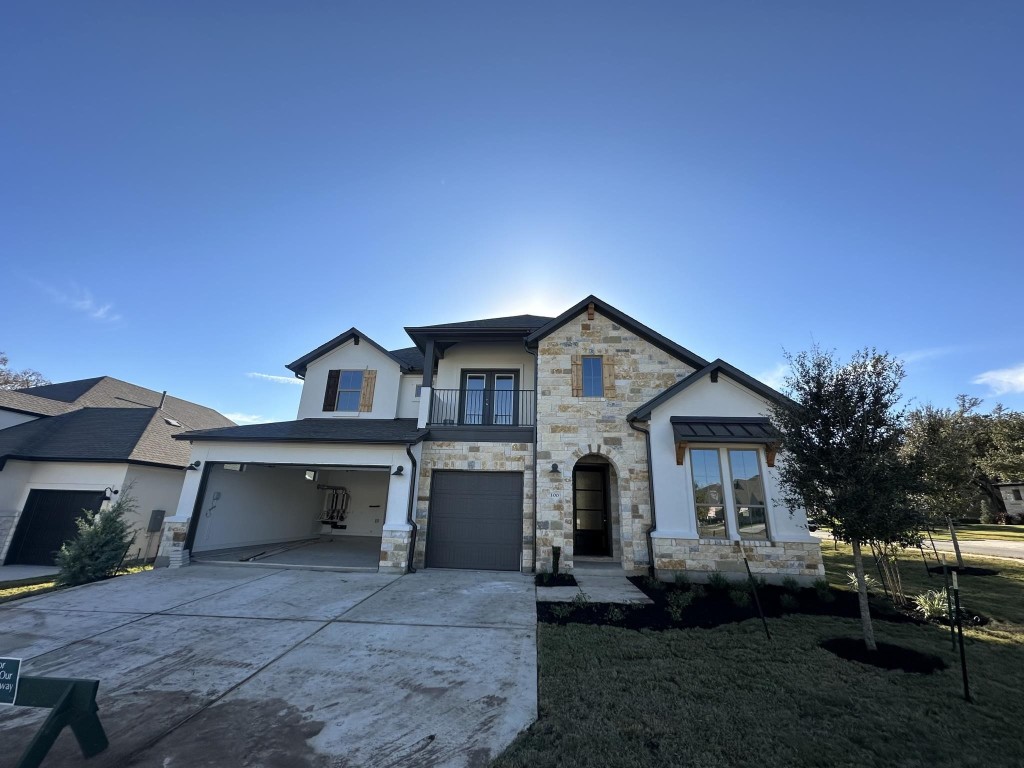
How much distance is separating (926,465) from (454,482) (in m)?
9.97

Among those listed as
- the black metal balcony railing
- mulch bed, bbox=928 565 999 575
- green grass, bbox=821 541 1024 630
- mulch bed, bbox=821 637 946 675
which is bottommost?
mulch bed, bbox=821 637 946 675

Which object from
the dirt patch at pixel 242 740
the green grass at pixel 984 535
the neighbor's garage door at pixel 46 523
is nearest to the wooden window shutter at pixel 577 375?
the dirt patch at pixel 242 740

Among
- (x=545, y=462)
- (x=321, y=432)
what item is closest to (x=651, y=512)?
(x=545, y=462)

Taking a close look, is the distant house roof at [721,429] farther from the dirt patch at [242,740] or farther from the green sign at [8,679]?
the green sign at [8,679]

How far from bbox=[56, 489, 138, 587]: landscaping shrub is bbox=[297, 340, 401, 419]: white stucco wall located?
5.83 m

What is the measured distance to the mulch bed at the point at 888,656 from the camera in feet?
17.4

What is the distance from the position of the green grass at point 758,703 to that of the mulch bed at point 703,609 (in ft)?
1.59

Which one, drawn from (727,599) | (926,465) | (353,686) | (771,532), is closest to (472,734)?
(353,686)

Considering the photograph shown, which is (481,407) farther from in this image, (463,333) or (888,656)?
(888,656)

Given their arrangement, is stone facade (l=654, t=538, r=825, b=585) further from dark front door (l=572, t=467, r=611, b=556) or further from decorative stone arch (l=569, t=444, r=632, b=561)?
dark front door (l=572, t=467, r=611, b=556)

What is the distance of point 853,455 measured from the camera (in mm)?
6508

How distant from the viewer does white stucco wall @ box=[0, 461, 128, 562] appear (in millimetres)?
12977

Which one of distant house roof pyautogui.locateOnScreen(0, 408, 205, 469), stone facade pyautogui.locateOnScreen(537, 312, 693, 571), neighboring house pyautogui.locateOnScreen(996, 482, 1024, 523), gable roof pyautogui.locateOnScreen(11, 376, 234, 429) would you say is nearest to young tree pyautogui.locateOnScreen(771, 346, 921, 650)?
stone facade pyautogui.locateOnScreen(537, 312, 693, 571)

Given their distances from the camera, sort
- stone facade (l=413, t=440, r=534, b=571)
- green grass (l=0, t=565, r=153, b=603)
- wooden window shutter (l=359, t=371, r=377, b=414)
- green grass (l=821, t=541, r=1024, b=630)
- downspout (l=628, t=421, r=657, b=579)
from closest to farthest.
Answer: green grass (l=821, t=541, r=1024, b=630) < green grass (l=0, t=565, r=153, b=603) < downspout (l=628, t=421, r=657, b=579) < stone facade (l=413, t=440, r=534, b=571) < wooden window shutter (l=359, t=371, r=377, b=414)
